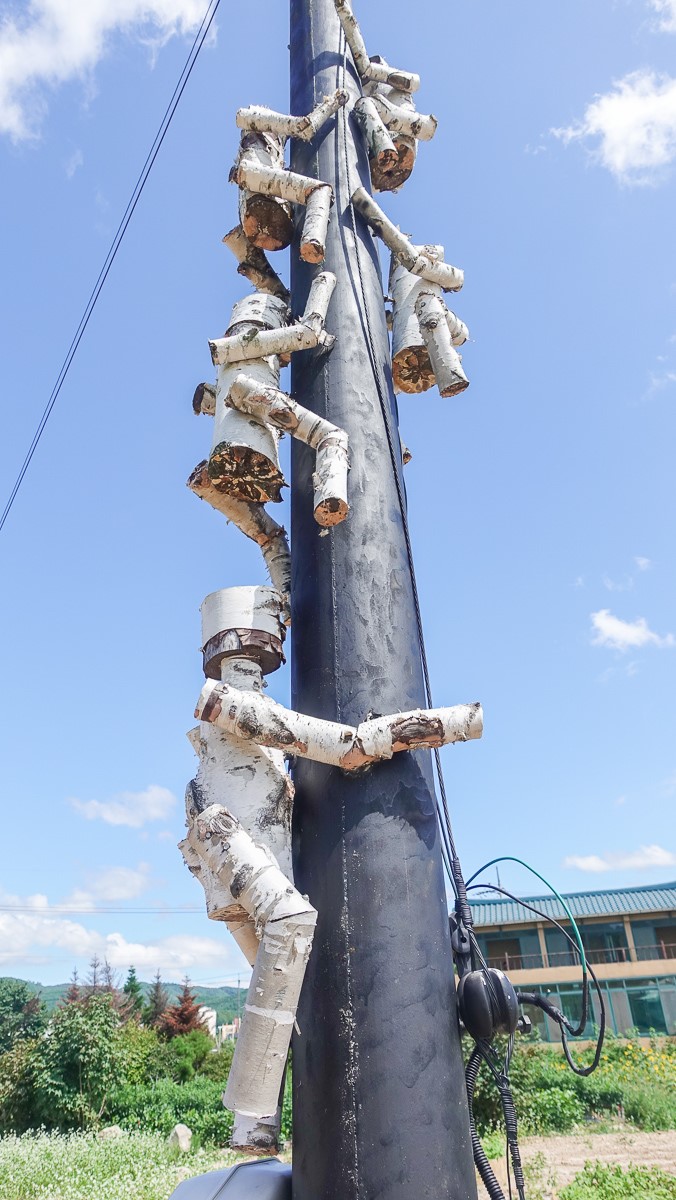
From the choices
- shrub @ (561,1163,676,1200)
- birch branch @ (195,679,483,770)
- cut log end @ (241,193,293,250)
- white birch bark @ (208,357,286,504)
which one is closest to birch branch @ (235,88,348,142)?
cut log end @ (241,193,293,250)

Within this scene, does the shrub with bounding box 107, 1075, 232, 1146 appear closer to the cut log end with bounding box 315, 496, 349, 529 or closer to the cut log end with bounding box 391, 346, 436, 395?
the cut log end with bounding box 391, 346, 436, 395

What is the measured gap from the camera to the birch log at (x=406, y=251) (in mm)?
2834

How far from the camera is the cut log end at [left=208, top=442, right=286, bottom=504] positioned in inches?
93.0

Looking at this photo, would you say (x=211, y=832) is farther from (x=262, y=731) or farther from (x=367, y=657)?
(x=367, y=657)

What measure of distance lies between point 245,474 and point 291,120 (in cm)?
150

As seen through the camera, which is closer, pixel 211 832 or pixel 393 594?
pixel 211 832

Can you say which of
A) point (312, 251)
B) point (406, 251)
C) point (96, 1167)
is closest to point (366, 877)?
point (312, 251)

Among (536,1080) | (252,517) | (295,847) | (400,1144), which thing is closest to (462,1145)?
(400,1144)

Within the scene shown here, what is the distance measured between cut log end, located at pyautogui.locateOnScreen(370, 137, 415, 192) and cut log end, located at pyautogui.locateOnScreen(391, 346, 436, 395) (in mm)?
1003

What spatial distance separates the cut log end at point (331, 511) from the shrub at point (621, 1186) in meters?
5.75

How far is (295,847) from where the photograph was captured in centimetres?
192

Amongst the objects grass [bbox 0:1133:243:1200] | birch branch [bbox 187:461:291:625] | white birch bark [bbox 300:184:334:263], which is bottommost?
grass [bbox 0:1133:243:1200]

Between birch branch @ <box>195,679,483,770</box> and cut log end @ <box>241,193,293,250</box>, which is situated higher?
cut log end @ <box>241,193,293,250</box>

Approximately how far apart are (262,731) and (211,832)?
0.23 meters
